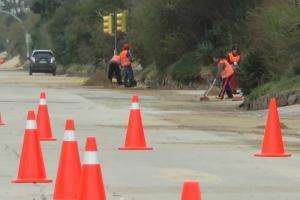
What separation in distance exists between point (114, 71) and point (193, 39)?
14.8ft

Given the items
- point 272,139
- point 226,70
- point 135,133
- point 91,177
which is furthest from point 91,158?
point 226,70

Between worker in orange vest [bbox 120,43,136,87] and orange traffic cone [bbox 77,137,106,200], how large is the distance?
28.6 m

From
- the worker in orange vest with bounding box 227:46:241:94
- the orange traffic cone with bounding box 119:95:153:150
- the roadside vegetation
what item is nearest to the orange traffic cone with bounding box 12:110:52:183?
the orange traffic cone with bounding box 119:95:153:150

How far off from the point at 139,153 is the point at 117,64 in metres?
24.9

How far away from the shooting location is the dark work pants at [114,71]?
38.9 m

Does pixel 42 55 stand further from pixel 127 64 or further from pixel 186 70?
pixel 127 64

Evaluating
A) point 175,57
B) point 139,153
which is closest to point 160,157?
point 139,153

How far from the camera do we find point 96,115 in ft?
72.1

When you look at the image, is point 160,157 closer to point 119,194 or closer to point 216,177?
point 216,177

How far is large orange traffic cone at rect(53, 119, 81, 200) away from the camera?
9.24m

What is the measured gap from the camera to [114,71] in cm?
3925

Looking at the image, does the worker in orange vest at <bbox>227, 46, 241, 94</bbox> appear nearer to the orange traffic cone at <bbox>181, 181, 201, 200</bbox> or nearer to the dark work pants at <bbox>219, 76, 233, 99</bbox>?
the dark work pants at <bbox>219, 76, 233, 99</bbox>

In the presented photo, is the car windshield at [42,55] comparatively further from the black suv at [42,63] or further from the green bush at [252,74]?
the green bush at [252,74]

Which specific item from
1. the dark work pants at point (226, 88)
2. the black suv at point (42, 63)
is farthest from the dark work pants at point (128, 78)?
the black suv at point (42, 63)
